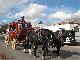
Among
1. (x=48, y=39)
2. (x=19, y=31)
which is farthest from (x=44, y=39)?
(x=19, y=31)

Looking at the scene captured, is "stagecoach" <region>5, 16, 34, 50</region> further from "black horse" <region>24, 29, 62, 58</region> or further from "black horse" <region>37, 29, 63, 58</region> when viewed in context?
"black horse" <region>37, 29, 63, 58</region>

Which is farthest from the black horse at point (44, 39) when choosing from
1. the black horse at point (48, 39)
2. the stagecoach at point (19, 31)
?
the stagecoach at point (19, 31)

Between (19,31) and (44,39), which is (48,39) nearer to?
(44,39)

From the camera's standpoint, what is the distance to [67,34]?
1822 centimetres

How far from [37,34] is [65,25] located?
67.2 feet

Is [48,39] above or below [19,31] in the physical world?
below

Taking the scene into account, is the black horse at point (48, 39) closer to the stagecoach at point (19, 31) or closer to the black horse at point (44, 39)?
the black horse at point (44, 39)

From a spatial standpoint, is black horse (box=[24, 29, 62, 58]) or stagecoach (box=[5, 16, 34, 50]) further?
stagecoach (box=[5, 16, 34, 50])

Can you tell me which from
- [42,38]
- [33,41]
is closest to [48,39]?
[42,38]

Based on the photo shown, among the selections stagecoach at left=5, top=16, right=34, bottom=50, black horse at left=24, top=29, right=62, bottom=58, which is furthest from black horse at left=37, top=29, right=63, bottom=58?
stagecoach at left=5, top=16, right=34, bottom=50

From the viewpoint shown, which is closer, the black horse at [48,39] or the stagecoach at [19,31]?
the black horse at [48,39]

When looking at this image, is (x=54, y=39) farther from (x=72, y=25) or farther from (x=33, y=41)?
(x=72, y=25)

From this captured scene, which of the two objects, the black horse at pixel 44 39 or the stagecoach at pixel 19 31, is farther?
the stagecoach at pixel 19 31

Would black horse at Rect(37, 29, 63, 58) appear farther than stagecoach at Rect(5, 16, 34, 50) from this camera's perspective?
No
